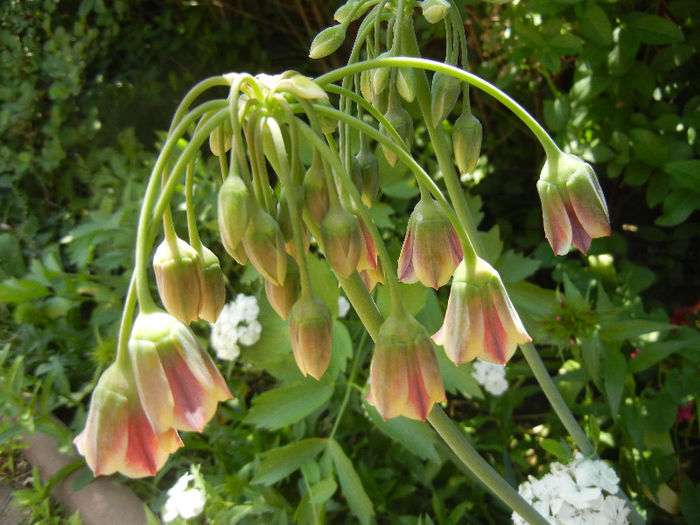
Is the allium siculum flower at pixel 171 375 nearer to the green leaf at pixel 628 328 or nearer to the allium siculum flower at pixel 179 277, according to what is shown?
the allium siculum flower at pixel 179 277

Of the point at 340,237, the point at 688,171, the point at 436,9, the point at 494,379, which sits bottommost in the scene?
the point at 494,379

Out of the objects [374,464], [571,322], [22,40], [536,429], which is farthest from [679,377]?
[22,40]

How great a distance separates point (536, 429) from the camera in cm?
175

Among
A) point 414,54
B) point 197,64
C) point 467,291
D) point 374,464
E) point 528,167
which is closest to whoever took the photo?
point 467,291

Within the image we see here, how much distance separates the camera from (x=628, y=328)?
4.09 ft

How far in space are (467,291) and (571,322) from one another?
862 mm

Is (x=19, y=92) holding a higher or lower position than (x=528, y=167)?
higher

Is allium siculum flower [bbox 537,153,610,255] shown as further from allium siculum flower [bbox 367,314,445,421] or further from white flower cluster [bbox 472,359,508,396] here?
white flower cluster [bbox 472,359,508,396]

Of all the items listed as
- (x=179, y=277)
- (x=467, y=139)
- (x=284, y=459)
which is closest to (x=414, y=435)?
(x=284, y=459)

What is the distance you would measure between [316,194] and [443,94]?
10.3 inches

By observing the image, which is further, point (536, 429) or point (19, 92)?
point (19, 92)

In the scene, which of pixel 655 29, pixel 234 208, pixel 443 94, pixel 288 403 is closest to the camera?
pixel 234 208

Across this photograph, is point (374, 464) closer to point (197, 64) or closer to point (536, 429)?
point (536, 429)

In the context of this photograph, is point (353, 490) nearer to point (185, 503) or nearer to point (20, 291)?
point (185, 503)
